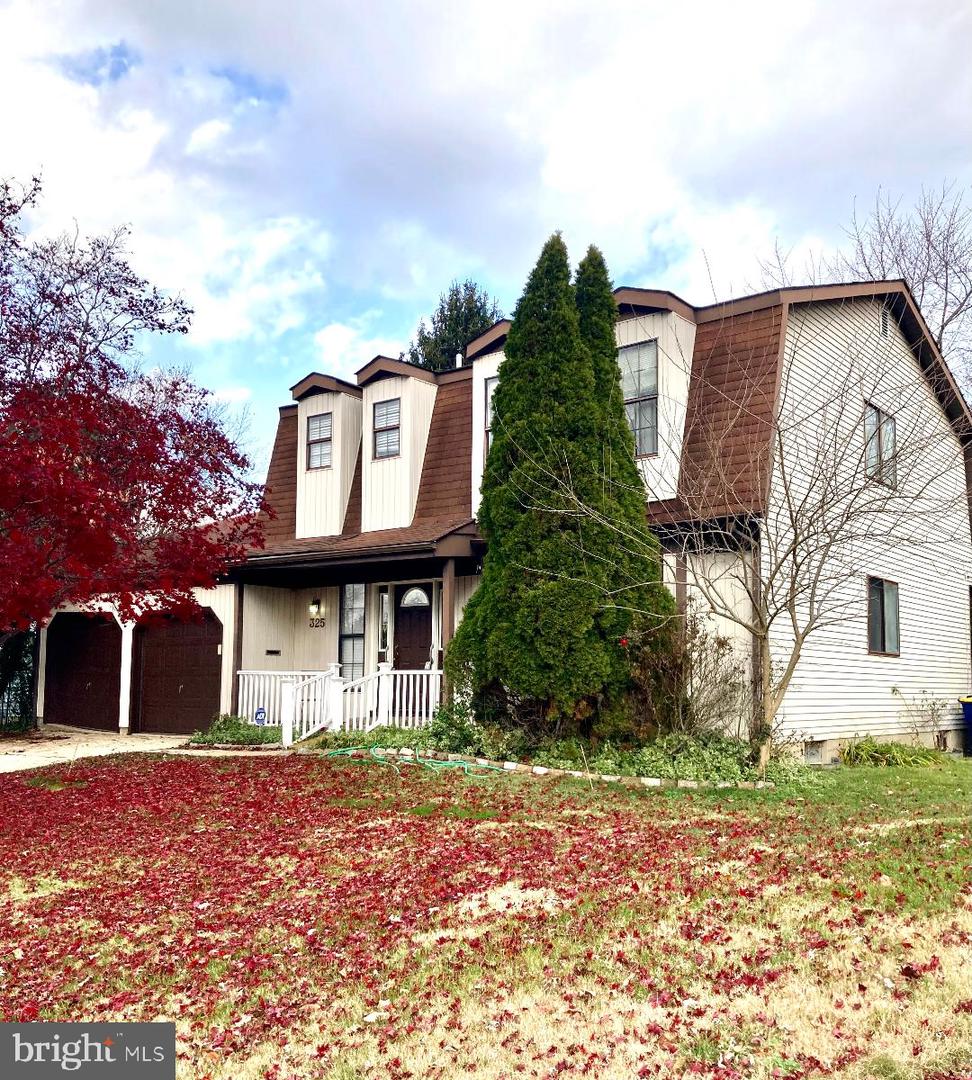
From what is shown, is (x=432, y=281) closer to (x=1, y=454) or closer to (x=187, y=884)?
(x=1, y=454)

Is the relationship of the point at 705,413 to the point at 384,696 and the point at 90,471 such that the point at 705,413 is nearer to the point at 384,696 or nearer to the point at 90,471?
the point at 384,696

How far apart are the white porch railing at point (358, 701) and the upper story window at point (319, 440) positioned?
399 centimetres

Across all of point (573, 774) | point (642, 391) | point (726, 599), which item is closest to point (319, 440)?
point (642, 391)

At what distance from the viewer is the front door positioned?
15.5 m

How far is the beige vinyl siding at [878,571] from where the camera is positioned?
12805 mm

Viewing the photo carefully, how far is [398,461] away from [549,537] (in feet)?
16.8

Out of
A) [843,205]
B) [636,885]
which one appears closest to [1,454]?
[636,885]

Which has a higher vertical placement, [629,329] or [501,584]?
[629,329]

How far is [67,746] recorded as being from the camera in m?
15.5

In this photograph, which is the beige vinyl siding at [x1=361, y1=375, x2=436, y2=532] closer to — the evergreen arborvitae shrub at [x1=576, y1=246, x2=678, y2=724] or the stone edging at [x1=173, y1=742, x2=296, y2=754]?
the stone edging at [x1=173, y1=742, x2=296, y2=754]

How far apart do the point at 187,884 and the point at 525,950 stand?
2.86 metres

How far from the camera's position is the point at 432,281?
33.0 metres

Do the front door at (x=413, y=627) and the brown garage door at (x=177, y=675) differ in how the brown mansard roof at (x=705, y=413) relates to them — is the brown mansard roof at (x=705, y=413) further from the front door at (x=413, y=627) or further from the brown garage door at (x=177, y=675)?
the brown garage door at (x=177, y=675)

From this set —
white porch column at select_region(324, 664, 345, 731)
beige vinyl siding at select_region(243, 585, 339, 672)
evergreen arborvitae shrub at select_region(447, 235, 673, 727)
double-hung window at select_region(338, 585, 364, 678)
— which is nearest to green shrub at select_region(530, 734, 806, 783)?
evergreen arborvitae shrub at select_region(447, 235, 673, 727)
